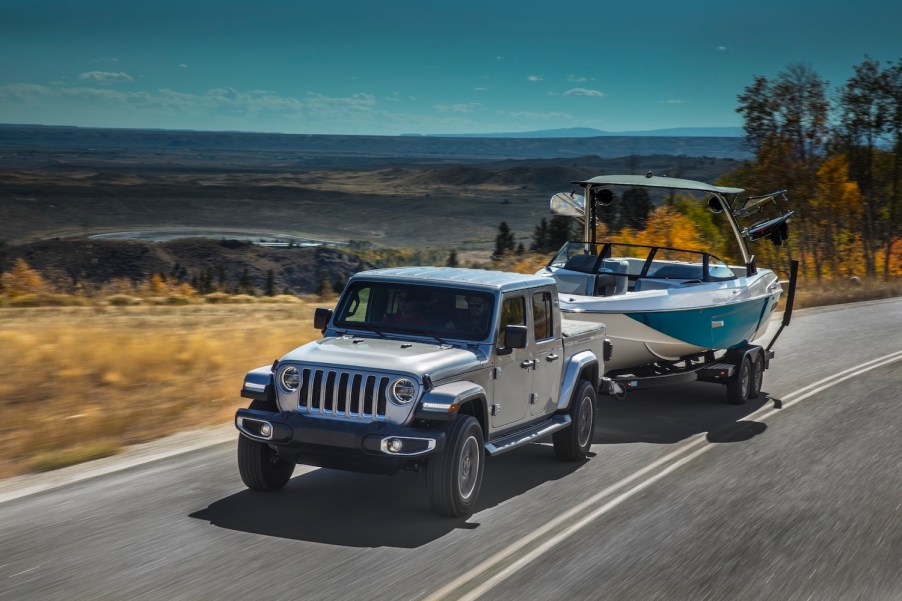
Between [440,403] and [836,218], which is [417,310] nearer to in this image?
[440,403]

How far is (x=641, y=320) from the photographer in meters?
12.7

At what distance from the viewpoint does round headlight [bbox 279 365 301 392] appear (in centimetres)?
817

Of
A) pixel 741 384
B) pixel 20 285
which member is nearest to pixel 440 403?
pixel 741 384

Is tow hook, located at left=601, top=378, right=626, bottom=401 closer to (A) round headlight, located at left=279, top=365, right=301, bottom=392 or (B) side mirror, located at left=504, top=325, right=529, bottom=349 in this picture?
(B) side mirror, located at left=504, top=325, right=529, bottom=349

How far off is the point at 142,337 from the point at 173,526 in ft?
34.1

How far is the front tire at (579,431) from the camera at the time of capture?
10273 millimetres

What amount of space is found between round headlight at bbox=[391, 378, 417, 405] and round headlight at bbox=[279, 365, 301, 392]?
0.77 meters

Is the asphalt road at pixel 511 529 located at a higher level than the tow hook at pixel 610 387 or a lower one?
lower

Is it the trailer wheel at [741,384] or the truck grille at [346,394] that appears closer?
the truck grille at [346,394]

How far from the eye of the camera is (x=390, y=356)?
26.9 ft

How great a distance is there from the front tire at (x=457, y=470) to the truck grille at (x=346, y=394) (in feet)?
1.85

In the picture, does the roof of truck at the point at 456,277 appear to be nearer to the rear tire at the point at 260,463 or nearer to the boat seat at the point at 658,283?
the rear tire at the point at 260,463

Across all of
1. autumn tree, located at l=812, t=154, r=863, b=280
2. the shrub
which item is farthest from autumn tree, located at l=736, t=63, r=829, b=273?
the shrub

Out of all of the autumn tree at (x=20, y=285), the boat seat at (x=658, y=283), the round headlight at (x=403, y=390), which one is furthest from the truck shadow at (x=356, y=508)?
the autumn tree at (x=20, y=285)
